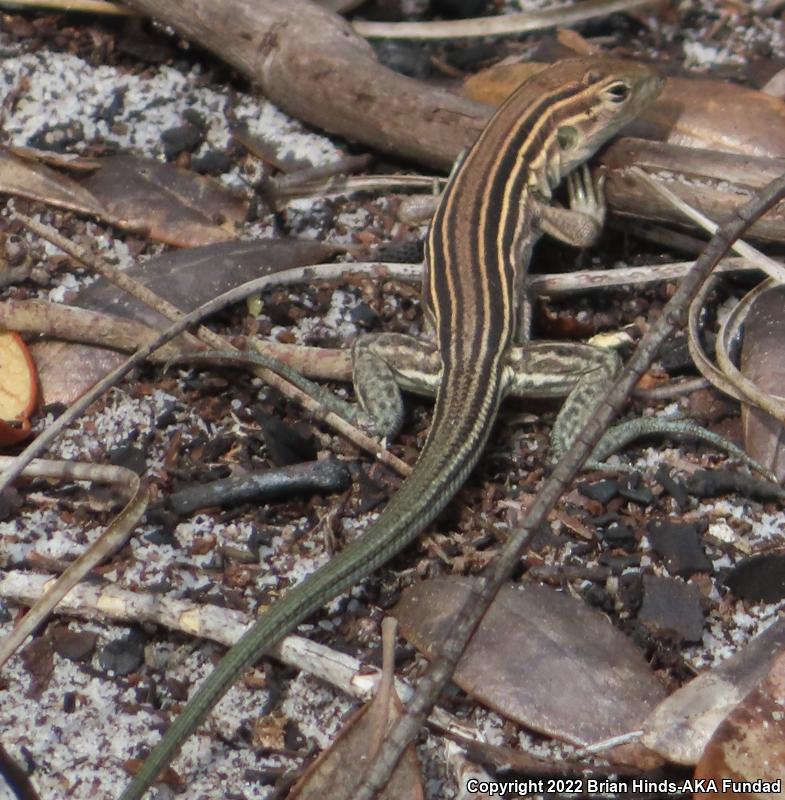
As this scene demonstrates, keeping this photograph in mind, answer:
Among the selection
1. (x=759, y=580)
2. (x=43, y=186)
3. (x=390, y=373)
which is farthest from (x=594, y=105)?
(x=43, y=186)

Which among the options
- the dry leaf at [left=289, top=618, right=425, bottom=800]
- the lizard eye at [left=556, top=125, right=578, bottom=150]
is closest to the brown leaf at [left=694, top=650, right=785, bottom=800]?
the dry leaf at [left=289, top=618, right=425, bottom=800]

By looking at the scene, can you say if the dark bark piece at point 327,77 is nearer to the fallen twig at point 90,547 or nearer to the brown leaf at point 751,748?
the fallen twig at point 90,547

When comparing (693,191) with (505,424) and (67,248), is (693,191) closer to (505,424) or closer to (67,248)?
(505,424)

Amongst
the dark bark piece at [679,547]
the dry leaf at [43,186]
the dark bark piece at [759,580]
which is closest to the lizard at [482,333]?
the dark bark piece at [679,547]

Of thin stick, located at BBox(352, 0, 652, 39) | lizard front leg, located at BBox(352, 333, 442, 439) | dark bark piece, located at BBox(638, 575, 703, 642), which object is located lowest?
dark bark piece, located at BBox(638, 575, 703, 642)

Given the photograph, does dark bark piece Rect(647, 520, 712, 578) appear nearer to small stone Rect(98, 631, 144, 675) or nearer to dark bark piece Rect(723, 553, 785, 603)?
dark bark piece Rect(723, 553, 785, 603)
